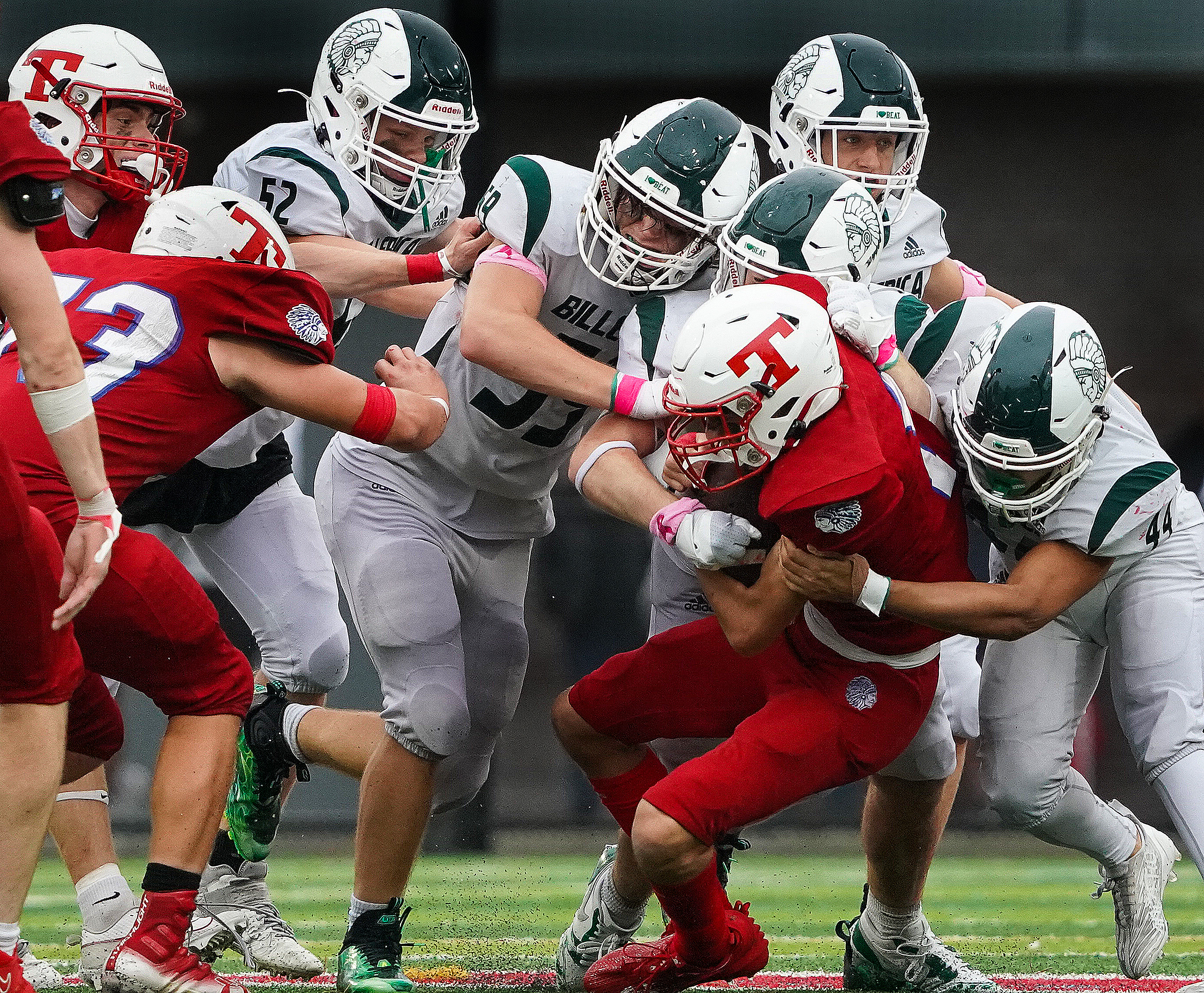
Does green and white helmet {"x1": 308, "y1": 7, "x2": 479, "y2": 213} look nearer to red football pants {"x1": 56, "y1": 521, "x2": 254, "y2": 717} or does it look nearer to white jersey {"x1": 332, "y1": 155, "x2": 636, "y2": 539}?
white jersey {"x1": 332, "y1": 155, "x2": 636, "y2": 539}

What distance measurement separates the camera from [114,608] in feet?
9.52

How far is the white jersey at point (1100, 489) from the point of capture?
3.08 m

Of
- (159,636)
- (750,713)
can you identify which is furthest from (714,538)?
(159,636)

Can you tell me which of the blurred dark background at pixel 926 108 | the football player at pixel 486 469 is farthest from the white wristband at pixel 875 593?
the blurred dark background at pixel 926 108

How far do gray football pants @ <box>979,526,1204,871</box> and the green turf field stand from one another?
859 mm

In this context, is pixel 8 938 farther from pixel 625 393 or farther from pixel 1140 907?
pixel 1140 907

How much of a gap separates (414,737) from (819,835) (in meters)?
4.18

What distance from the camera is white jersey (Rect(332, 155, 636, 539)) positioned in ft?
11.5

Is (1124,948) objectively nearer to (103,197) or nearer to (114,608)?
(114,608)

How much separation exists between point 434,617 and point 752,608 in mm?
841

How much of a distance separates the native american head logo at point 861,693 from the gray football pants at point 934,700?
0.75 ft

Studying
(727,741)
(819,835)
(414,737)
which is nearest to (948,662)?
(727,741)

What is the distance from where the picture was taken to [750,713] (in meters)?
3.33

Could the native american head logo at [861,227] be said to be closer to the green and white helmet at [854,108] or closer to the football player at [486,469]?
the football player at [486,469]
